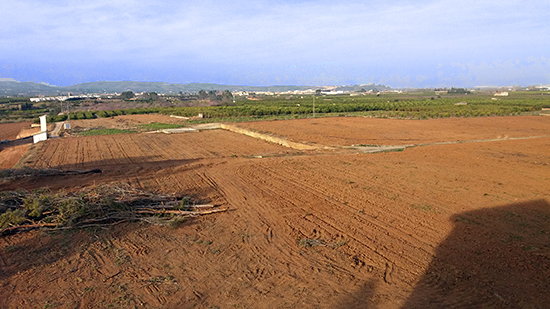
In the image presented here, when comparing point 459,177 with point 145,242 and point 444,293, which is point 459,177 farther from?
point 145,242

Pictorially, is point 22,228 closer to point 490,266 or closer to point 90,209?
point 90,209

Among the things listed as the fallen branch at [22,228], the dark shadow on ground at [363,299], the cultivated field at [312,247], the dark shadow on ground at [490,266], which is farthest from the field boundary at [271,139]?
the dark shadow on ground at [363,299]

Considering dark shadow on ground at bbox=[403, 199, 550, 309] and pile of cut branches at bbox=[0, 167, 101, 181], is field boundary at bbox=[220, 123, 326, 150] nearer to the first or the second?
pile of cut branches at bbox=[0, 167, 101, 181]

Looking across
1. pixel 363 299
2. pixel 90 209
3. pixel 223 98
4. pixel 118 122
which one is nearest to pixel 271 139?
pixel 90 209

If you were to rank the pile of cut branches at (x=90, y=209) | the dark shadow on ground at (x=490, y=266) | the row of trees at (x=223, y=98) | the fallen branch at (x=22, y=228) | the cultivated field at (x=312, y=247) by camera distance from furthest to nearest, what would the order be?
the row of trees at (x=223, y=98) < the pile of cut branches at (x=90, y=209) < the fallen branch at (x=22, y=228) < the cultivated field at (x=312, y=247) < the dark shadow on ground at (x=490, y=266)

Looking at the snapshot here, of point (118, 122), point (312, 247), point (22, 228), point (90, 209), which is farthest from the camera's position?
point (118, 122)

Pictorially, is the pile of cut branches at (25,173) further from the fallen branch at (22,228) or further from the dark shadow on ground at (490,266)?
the dark shadow on ground at (490,266)

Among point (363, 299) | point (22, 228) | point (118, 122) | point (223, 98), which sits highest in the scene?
point (223, 98)
